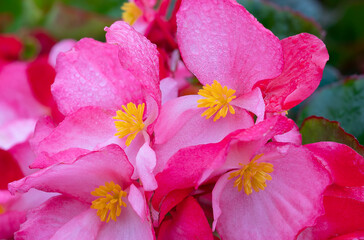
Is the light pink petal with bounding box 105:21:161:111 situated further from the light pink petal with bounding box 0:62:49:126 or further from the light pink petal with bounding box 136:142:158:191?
the light pink petal with bounding box 0:62:49:126

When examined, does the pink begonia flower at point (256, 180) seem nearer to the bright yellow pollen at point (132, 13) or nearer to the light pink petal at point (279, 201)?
the light pink petal at point (279, 201)

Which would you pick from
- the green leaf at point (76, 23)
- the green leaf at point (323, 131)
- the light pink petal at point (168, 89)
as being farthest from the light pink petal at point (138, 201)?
the green leaf at point (76, 23)

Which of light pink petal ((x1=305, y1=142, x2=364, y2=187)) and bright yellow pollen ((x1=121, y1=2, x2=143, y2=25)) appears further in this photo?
bright yellow pollen ((x1=121, y1=2, x2=143, y2=25))

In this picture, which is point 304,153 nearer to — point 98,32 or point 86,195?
point 86,195

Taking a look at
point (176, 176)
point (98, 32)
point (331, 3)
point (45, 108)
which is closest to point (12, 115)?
point (45, 108)

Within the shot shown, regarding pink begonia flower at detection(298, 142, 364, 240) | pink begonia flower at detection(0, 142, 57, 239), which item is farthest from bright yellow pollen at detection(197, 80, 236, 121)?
pink begonia flower at detection(0, 142, 57, 239)
